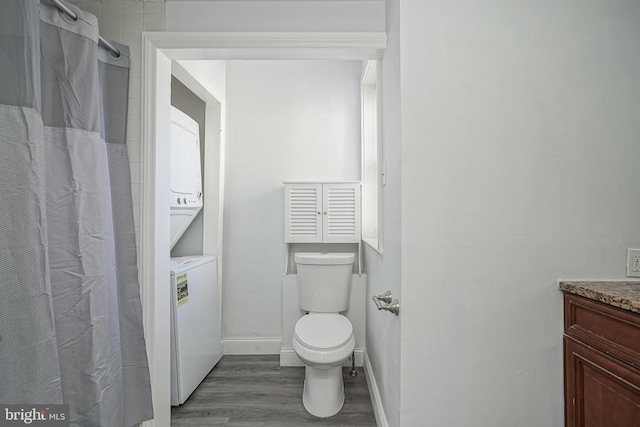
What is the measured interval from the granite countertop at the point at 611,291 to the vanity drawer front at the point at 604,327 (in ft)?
0.08

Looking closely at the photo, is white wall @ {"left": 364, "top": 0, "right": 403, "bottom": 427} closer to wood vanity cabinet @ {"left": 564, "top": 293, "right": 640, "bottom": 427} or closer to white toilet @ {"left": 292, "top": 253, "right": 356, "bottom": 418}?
white toilet @ {"left": 292, "top": 253, "right": 356, "bottom": 418}

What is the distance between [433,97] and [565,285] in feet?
2.78

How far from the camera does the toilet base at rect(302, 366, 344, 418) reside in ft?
6.26

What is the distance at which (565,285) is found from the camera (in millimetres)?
1191

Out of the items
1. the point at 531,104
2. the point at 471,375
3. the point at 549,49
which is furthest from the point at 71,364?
the point at 549,49

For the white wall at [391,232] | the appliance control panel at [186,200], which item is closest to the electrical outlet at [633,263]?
the white wall at [391,232]

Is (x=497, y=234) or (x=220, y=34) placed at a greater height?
(x=220, y=34)

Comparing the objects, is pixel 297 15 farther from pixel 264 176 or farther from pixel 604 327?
pixel 604 327

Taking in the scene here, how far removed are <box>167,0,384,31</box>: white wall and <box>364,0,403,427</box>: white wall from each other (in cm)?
11

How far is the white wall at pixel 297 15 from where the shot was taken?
158cm

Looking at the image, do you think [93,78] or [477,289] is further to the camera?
[93,78]

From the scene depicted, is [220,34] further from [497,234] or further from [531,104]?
[497,234]

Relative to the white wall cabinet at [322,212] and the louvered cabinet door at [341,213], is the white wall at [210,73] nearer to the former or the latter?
the white wall cabinet at [322,212]

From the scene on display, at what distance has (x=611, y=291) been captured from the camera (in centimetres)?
104
